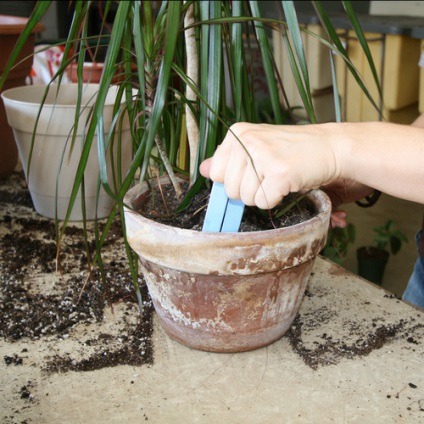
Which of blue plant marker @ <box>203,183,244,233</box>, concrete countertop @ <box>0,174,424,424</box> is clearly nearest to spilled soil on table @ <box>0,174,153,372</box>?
concrete countertop @ <box>0,174,424,424</box>

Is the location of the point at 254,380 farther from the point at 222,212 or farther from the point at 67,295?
the point at 67,295

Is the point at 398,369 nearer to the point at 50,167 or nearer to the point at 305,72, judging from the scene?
the point at 305,72

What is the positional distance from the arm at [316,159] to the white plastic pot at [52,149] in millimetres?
492

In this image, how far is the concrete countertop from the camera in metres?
0.58

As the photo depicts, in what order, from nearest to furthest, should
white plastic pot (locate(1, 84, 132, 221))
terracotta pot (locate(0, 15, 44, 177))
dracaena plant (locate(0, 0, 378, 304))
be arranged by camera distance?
dracaena plant (locate(0, 0, 378, 304)) < white plastic pot (locate(1, 84, 132, 221)) < terracotta pot (locate(0, 15, 44, 177))

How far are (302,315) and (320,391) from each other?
16 cm

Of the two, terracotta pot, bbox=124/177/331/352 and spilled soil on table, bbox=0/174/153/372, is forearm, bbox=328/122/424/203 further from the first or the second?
spilled soil on table, bbox=0/174/153/372

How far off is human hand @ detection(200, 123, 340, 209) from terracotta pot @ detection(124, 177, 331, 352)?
44 mm

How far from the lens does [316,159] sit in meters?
0.58

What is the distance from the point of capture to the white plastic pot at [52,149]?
3.33 feet

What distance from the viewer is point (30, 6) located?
11.4 feet

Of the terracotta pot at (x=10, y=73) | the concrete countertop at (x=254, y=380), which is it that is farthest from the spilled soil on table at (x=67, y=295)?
the terracotta pot at (x=10, y=73)

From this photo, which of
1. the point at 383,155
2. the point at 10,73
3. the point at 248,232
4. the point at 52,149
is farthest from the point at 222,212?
the point at 10,73

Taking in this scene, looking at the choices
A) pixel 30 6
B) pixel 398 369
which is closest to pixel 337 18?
pixel 30 6
